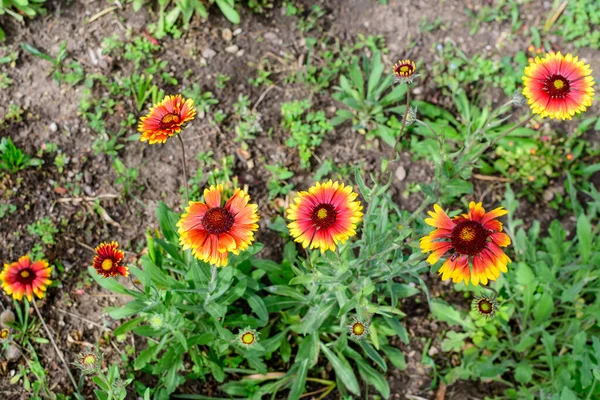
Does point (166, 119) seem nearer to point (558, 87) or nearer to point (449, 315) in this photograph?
point (558, 87)

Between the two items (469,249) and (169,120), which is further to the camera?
(169,120)

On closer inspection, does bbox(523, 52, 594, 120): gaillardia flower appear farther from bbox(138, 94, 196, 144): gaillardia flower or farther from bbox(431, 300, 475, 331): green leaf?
bbox(138, 94, 196, 144): gaillardia flower

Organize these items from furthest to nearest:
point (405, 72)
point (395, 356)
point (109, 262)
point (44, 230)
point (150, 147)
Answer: point (150, 147)
point (44, 230)
point (395, 356)
point (109, 262)
point (405, 72)

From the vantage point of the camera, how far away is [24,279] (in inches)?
Result: 101

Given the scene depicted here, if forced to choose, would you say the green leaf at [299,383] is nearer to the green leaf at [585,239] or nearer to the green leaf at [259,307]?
the green leaf at [259,307]

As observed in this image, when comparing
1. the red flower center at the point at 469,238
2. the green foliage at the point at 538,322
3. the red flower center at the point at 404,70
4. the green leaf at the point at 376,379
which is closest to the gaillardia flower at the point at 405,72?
the red flower center at the point at 404,70

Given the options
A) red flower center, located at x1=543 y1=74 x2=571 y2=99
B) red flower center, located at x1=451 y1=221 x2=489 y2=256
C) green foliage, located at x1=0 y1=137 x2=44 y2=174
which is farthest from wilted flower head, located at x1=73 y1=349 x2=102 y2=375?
red flower center, located at x1=543 y1=74 x2=571 y2=99

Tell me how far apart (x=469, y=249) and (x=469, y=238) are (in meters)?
0.04

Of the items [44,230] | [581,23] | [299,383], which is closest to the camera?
[299,383]

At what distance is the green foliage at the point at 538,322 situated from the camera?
2662 millimetres

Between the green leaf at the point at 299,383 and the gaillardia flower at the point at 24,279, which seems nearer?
the gaillardia flower at the point at 24,279

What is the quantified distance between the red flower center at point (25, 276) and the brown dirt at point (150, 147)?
0.33 meters

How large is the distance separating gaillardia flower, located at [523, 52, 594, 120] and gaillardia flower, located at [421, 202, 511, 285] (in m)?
→ 0.49

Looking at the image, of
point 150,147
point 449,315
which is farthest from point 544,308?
point 150,147
